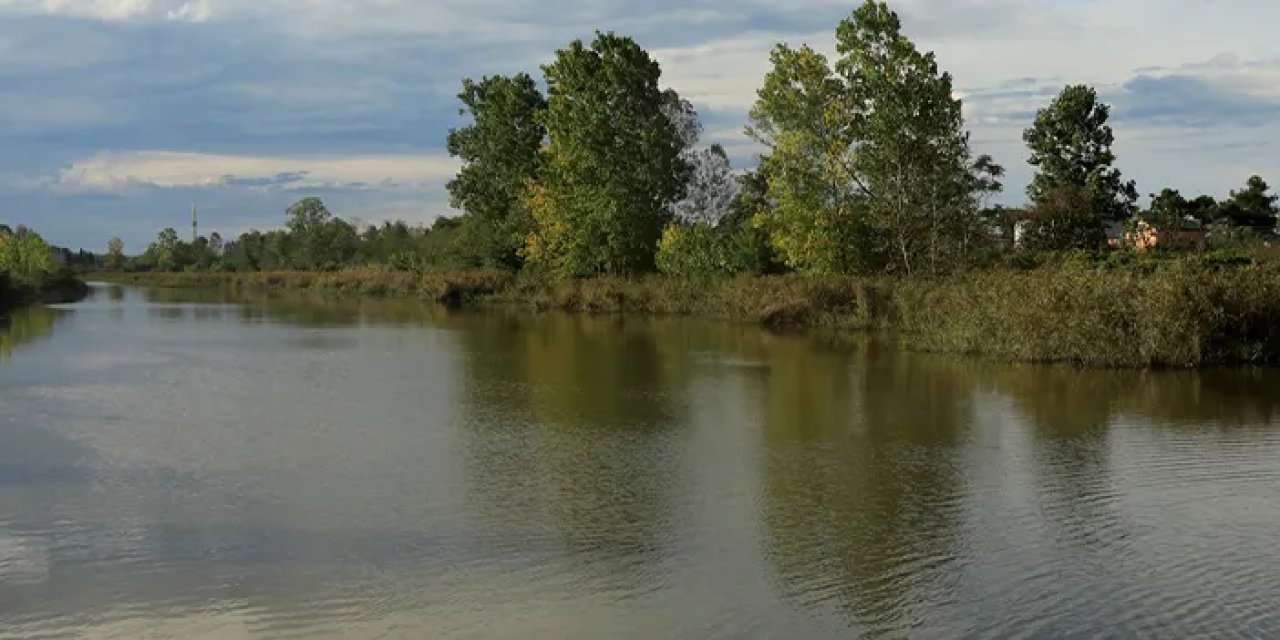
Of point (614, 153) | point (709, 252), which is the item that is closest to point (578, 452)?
point (709, 252)

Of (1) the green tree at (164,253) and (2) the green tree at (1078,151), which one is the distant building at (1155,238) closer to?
(2) the green tree at (1078,151)

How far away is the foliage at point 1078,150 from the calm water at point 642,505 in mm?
20479

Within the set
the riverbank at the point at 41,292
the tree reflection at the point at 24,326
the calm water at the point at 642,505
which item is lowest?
the calm water at the point at 642,505

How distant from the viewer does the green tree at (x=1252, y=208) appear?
46000 millimetres

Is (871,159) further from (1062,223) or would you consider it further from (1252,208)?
(1252,208)

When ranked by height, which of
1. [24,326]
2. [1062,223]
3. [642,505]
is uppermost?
[1062,223]

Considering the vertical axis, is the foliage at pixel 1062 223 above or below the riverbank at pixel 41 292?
above

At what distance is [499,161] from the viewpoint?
180 ft

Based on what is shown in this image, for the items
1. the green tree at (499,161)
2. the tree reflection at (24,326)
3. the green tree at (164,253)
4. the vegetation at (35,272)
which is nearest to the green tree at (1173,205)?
the green tree at (499,161)

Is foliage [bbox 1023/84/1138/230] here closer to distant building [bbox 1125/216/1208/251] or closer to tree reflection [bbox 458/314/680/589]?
distant building [bbox 1125/216/1208/251]

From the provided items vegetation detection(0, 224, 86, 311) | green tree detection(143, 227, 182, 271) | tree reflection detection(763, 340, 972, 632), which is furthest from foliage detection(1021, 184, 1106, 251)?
green tree detection(143, 227, 182, 271)

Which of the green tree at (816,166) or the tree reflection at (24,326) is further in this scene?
the green tree at (816,166)

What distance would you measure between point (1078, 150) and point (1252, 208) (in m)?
12.9

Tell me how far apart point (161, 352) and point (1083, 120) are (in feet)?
100
